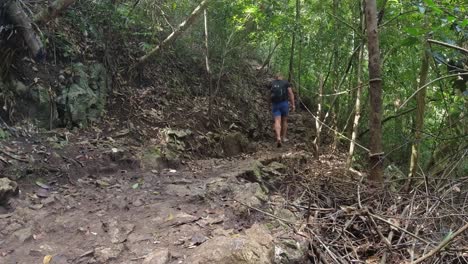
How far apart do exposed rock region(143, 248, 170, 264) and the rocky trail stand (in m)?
0.02

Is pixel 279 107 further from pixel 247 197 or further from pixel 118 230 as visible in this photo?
pixel 118 230

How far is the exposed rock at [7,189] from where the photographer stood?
402 cm

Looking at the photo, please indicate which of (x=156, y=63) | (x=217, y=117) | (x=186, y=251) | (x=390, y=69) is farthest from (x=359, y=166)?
(x=186, y=251)

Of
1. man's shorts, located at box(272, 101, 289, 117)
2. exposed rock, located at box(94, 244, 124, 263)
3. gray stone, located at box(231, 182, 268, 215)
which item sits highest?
man's shorts, located at box(272, 101, 289, 117)

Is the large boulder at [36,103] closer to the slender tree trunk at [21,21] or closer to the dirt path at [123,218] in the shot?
the slender tree trunk at [21,21]

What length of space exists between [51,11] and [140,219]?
12.4ft

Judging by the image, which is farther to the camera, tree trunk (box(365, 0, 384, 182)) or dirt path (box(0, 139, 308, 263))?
tree trunk (box(365, 0, 384, 182))

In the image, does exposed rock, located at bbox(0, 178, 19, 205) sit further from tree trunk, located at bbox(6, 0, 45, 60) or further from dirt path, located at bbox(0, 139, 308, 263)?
tree trunk, located at bbox(6, 0, 45, 60)

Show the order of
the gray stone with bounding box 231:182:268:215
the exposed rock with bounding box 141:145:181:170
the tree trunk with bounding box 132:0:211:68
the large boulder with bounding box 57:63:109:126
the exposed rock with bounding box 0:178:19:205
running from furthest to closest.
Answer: the tree trunk with bounding box 132:0:211:68
the large boulder with bounding box 57:63:109:126
the exposed rock with bounding box 141:145:181:170
the gray stone with bounding box 231:182:268:215
the exposed rock with bounding box 0:178:19:205

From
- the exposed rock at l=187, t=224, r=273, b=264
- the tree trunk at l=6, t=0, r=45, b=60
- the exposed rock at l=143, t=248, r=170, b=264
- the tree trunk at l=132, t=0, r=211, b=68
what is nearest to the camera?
the exposed rock at l=187, t=224, r=273, b=264

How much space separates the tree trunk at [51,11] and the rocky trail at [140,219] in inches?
82.6

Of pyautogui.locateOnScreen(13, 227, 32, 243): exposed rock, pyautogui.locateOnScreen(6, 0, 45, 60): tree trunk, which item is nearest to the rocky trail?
pyautogui.locateOnScreen(13, 227, 32, 243): exposed rock

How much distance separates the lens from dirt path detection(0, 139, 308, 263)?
3.38 metres

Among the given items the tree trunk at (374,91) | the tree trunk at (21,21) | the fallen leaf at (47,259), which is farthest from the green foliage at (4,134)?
the tree trunk at (374,91)
